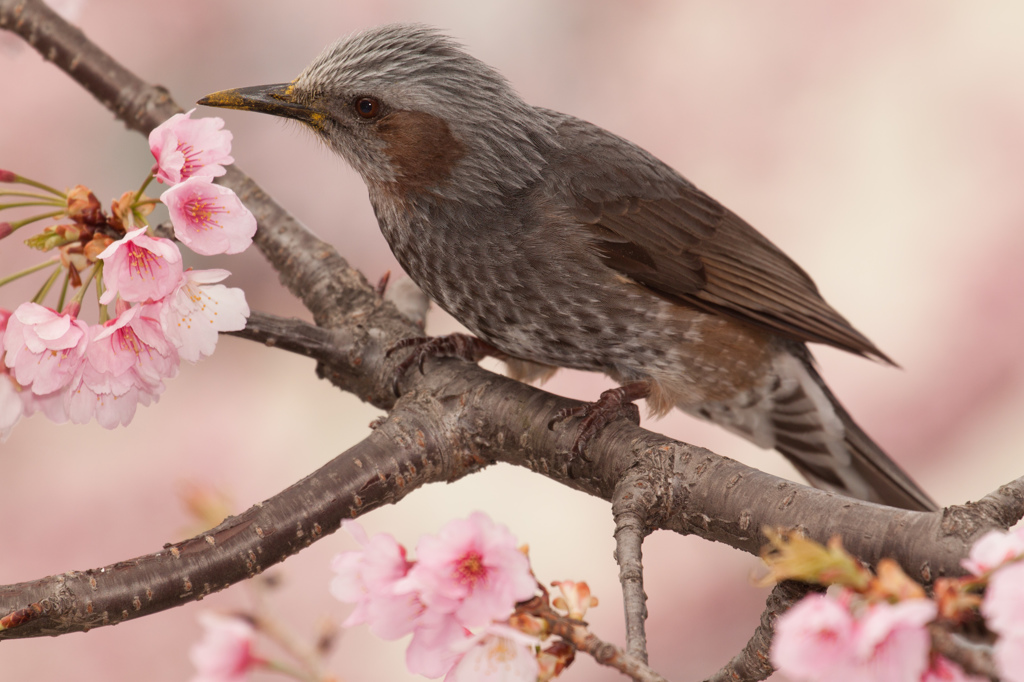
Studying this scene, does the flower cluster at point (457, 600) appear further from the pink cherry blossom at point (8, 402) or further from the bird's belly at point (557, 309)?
the bird's belly at point (557, 309)

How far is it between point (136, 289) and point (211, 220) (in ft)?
0.55

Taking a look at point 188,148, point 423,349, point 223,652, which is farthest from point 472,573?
point 423,349

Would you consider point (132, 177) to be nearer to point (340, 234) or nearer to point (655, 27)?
point (340, 234)

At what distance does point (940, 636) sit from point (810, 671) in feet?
0.44

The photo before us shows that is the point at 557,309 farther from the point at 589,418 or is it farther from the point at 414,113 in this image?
the point at 414,113

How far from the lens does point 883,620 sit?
2.76 feet

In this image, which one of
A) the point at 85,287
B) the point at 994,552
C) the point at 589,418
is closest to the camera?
the point at 994,552

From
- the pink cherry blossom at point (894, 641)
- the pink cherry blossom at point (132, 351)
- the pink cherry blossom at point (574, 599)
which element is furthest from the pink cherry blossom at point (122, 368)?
the pink cherry blossom at point (894, 641)

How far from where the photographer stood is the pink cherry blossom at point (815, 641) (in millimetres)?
896

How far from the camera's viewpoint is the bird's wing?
2.44 metres

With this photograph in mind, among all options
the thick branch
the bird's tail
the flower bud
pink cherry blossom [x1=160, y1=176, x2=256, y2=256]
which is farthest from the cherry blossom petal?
the bird's tail

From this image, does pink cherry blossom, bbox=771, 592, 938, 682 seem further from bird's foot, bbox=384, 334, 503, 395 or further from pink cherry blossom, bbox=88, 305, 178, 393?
bird's foot, bbox=384, 334, 503, 395

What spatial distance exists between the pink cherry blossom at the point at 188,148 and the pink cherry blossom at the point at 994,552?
117 cm

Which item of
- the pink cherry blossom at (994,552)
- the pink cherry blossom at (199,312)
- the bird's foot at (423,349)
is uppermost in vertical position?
the bird's foot at (423,349)
